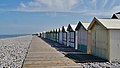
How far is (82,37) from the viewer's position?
86.0ft

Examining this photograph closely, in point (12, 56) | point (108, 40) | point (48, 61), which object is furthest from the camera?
point (12, 56)

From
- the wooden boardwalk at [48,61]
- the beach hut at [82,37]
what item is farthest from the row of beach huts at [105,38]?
the wooden boardwalk at [48,61]

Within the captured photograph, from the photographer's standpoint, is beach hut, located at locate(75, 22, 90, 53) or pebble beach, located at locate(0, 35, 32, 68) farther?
beach hut, located at locate(75, 22, 90, 53)

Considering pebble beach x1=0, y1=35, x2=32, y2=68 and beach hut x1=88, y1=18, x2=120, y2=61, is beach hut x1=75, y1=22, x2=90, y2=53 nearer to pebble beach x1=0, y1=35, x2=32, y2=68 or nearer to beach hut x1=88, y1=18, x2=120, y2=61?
beach hut x1=88, y1=18, x2=120, y2=61

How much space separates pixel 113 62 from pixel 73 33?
51.1ft

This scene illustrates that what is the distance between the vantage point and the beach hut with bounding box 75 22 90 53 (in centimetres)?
2453

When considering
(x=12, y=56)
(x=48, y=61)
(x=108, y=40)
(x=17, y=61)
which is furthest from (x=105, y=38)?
(x=12, y=56)

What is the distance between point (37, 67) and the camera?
11.2 meters

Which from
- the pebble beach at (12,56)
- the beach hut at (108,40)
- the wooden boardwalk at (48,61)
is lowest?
the pebble beach at (12,56)

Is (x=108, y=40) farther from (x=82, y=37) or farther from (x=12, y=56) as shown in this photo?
(x=82, y=37)

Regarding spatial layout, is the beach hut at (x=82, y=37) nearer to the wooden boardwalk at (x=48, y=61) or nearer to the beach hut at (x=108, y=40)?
the beach hut at (x=108, y=40)

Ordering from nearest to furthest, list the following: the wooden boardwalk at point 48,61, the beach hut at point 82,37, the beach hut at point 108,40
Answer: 1. the wooden boardwalk at point 48,61
2. the beach hut at point 108,40
3. the beach hut at point 82,37

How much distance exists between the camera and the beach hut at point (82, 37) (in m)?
24.5

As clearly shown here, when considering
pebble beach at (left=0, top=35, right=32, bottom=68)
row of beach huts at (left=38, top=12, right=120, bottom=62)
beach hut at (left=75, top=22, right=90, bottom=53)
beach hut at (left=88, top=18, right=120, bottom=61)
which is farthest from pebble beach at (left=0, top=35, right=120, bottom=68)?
beach hut at (left=75, top=22, right=90, bottom=53)
